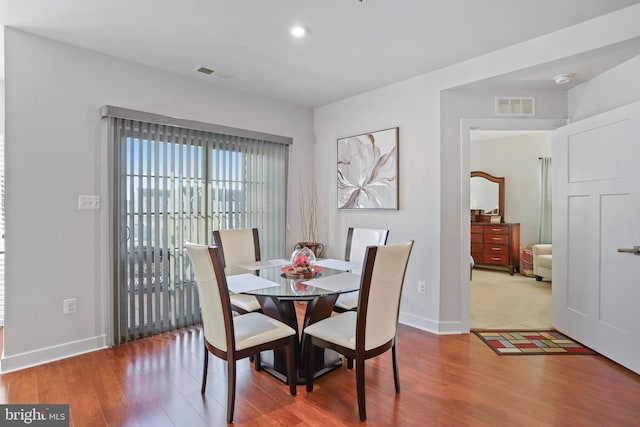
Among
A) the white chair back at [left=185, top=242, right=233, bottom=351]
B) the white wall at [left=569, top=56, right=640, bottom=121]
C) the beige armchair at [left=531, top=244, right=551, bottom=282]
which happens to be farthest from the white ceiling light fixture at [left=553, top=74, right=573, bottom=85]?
the beige armchair at [left=531, top=244, right=551, bottom=282]

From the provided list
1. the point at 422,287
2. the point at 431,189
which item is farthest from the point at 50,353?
the point at 431,189

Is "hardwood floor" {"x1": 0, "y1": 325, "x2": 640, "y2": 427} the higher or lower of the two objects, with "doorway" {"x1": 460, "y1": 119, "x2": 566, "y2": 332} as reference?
lower

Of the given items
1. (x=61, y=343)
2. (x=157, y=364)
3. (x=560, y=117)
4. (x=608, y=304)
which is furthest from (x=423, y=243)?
(x=61, y=343)

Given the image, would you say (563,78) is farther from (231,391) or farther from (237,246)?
(231,391)

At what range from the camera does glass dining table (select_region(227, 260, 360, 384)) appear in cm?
211

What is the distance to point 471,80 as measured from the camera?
3.12 m

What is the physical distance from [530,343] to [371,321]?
200 centimetres

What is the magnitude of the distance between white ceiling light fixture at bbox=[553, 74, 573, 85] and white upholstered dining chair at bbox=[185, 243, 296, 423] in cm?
313

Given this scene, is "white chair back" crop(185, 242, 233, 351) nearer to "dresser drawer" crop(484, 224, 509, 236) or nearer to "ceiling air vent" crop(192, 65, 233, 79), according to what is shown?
"ceiling air vent" crop(192, 65, 233, 79)

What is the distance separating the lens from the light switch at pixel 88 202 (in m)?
2.89

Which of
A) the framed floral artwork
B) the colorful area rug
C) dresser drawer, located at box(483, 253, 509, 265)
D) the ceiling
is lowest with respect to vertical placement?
the colorful area rug

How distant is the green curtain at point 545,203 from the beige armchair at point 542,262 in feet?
2.27

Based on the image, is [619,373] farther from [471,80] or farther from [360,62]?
[360,62]

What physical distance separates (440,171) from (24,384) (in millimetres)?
3709
